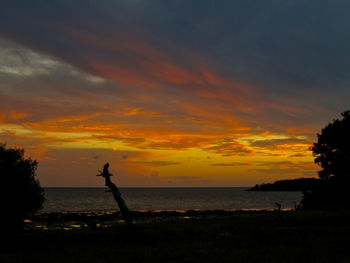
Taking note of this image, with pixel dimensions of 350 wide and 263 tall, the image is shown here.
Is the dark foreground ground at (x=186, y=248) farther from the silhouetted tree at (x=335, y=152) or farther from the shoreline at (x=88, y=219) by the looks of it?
the silhouetted tree at (x=335, y=152)

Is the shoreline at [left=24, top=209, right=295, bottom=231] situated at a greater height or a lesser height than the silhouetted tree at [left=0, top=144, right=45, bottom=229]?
lesser

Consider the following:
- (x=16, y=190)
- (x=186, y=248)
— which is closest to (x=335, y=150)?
(x=186, y=248)

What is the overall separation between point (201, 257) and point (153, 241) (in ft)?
30.9

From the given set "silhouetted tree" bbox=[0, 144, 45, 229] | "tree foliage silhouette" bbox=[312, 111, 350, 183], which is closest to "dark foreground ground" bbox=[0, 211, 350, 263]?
"silhouetted tree" bbox=[0, 144, 45, 229]

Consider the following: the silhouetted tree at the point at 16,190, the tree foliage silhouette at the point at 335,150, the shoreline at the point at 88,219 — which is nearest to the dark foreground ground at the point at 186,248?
the silhouetted tree at the point at 16,190

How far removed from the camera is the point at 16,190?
1794 inches

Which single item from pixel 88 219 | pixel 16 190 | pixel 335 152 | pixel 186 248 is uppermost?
pixel 335 152

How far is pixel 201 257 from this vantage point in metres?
22.4

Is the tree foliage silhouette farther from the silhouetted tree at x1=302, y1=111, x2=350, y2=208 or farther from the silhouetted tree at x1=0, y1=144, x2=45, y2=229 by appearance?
the silhouetted tree at x1=0, y1=144, x2=45, y2=229

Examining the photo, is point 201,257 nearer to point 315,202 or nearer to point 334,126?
point 334,126

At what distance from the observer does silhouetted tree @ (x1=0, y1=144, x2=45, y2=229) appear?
4494cm

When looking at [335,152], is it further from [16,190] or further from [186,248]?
[16,190]

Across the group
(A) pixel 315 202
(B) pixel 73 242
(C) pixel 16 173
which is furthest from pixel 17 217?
(A) pixel 315 202

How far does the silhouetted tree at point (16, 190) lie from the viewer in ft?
147
